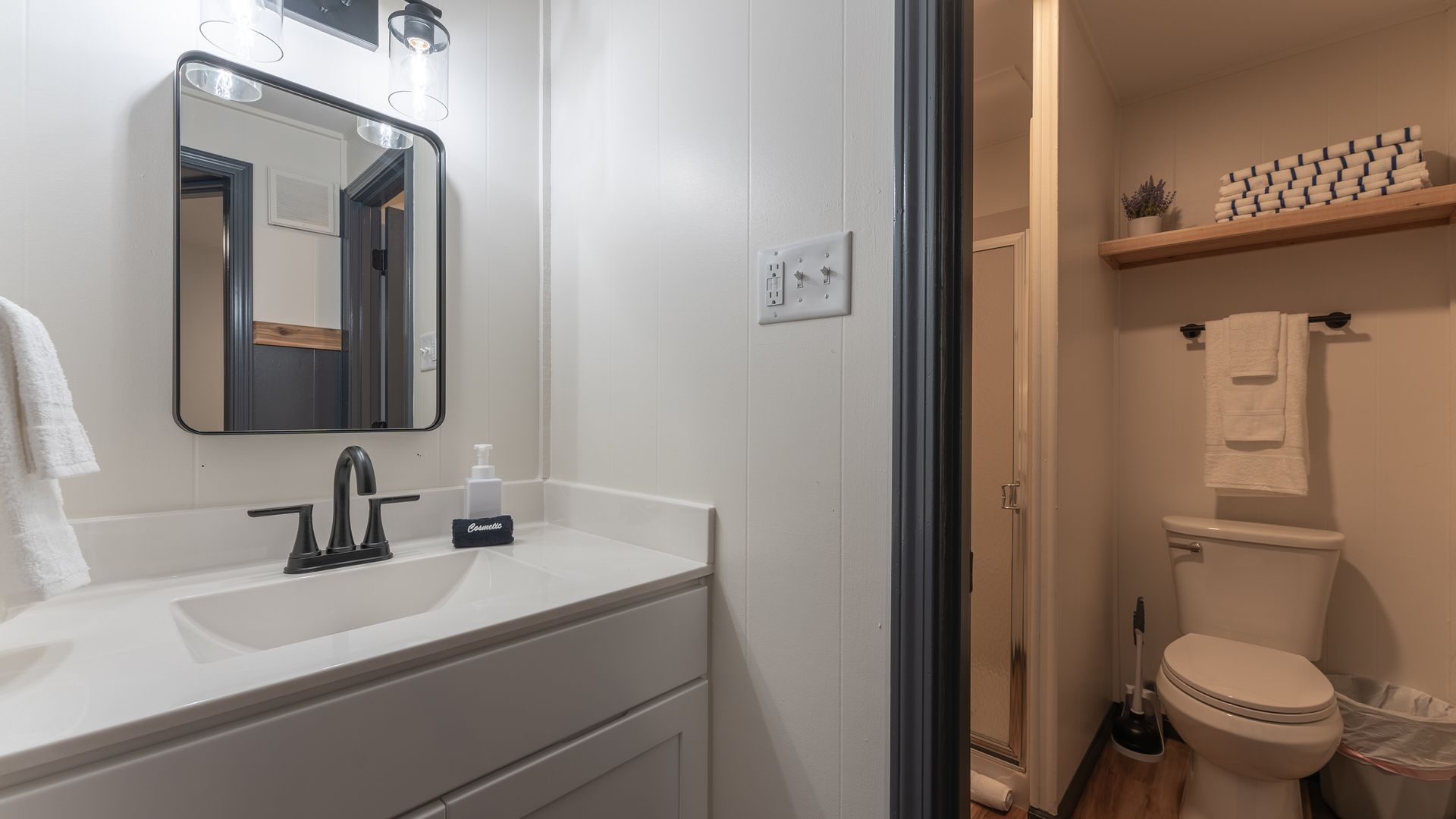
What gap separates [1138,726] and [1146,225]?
169 centimetres

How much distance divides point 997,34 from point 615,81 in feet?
4.24

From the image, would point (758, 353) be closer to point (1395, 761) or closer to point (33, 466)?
point (33, 466)

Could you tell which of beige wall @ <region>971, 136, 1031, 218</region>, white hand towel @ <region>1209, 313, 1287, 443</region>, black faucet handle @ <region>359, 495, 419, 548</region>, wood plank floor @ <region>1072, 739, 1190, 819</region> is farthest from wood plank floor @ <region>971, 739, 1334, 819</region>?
Answer: beige wall @ <region>971, 136, 1031, 218</region>

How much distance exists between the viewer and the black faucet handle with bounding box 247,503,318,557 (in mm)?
946

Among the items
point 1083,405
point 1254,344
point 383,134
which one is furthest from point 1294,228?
point 383,134

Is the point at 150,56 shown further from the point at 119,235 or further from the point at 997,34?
the point at 997,34

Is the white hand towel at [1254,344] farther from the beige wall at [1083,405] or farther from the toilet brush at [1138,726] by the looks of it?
the toilet brush at [1138,726]

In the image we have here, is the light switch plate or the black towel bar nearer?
the light switch plate

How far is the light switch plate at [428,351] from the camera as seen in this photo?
3.89 feet

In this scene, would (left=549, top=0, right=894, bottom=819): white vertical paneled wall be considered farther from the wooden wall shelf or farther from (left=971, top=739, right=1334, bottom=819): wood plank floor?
the wooden wall shelf

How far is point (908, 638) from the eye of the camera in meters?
0.78

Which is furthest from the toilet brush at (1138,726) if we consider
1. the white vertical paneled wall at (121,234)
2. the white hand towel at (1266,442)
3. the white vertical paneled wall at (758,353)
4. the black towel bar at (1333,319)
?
the white vertical paneled wall at (121,234)

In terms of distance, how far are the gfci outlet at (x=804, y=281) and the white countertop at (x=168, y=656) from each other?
44 centimetres

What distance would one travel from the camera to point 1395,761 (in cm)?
152
